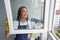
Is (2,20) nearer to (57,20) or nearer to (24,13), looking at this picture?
(24,13)

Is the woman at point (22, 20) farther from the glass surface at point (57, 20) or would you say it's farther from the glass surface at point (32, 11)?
the glass surface at point (57, 20)

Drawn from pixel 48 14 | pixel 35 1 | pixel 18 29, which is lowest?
pixel 18 29

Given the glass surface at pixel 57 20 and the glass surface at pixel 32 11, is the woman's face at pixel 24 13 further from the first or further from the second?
the glass surface at pixel 57 20

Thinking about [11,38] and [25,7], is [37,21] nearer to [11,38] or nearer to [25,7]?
[25,7]

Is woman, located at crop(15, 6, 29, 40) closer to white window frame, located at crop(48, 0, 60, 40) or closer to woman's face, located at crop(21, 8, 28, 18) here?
woman's face, located at crop(21, 8, 28, 18)

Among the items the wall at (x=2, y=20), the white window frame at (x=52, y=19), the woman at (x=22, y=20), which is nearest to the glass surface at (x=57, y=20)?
the white window frame at (x=52, y=19)

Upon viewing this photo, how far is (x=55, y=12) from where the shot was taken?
0.99 m

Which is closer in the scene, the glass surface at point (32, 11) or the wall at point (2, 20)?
the glass surface at point (32, 11)

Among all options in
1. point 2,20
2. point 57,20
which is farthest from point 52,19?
point 2,20

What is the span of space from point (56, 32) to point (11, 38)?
416 mm

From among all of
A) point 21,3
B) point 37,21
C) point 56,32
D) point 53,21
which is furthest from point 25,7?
point 56,32

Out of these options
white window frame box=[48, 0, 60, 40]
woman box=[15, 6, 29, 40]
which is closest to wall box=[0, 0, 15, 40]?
woman box=[15, 6, 29, 40]

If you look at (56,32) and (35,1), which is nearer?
(35,1)

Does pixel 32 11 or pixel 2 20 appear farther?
pixel 2 20
